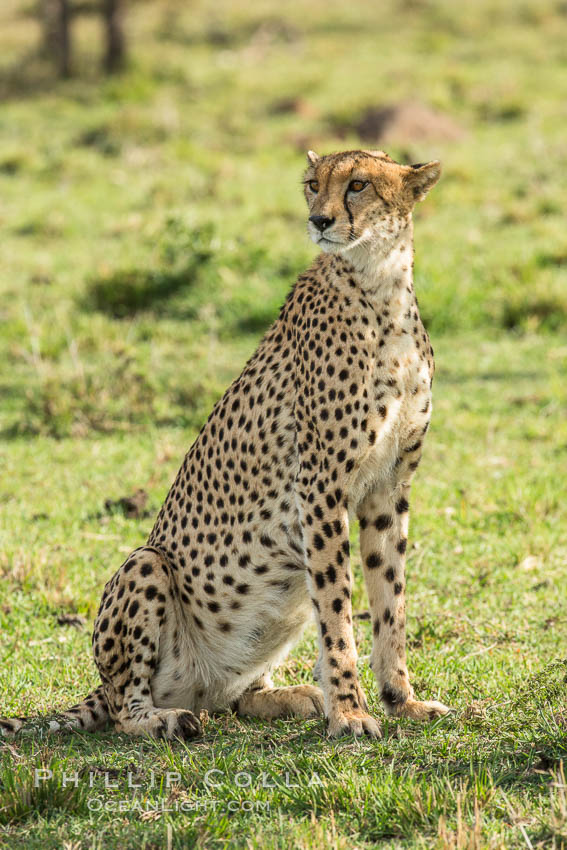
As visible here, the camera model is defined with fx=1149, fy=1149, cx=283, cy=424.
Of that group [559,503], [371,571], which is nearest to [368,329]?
[371,571]

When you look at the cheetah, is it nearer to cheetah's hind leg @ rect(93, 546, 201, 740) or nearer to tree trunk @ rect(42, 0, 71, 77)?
cheetah's hind leg @ rect(93, 546, 201, 740)

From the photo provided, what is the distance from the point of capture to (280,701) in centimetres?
380

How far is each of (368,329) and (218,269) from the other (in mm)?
5422

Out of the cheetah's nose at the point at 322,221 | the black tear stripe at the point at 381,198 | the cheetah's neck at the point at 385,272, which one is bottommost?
the cheetah's neck at the point at 385,272

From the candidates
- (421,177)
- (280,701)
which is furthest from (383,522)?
(421,177)

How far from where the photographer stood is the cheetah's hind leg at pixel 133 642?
362 cm

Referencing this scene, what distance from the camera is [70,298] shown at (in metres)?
8.76

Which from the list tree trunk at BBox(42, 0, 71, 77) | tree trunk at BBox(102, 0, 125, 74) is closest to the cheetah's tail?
tree trunk at BBox(102, 0, 125, 74)

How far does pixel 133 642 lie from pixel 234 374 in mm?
3864

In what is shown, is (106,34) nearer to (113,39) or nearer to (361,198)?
(113,39)

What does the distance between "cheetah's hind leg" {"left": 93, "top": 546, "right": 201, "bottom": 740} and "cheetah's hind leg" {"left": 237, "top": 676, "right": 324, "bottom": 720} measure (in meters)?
0.28

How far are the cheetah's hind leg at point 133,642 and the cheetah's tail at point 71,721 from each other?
4 cm

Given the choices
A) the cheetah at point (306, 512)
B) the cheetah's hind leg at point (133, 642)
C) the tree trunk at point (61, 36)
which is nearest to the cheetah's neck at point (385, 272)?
the cheetah at point (306, 512)

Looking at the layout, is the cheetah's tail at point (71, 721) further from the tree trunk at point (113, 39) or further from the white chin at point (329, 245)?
the tree trunk at point (113, 39)
